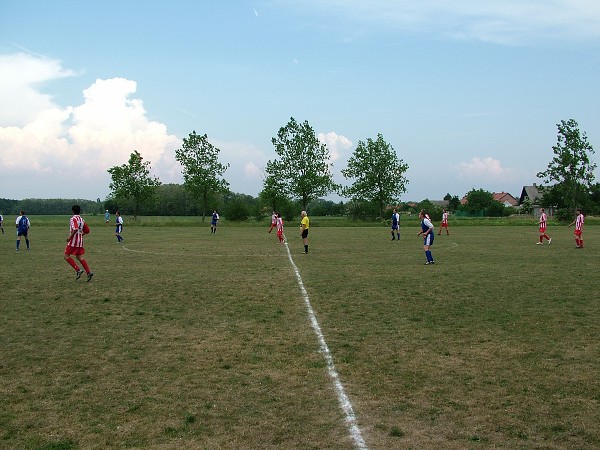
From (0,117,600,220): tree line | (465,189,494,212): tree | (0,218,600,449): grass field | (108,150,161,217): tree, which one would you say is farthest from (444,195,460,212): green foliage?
(0,218,600,449): grass field

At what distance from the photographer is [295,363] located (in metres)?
7.40

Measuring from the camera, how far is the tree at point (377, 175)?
83125mm

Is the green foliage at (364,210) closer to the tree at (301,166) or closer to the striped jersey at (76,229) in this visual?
the tree at (301,166)

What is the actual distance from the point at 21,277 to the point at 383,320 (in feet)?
37.5

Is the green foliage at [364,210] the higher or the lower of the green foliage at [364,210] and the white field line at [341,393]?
the higher

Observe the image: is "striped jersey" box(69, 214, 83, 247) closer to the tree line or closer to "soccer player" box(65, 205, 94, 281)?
"soccer player" box(65, 205, 94, 281)

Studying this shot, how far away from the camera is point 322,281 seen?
15312 millimetres

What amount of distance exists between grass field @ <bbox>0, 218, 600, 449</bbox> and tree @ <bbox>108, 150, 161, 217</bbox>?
68.1 m

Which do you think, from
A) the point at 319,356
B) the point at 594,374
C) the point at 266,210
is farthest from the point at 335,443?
the point at 266,210

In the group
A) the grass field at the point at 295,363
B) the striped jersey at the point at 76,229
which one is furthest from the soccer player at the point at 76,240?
the grass field at the point at 295,363

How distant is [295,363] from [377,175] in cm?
7769

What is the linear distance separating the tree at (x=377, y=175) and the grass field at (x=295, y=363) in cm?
6821

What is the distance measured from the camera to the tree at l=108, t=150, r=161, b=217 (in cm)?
8066

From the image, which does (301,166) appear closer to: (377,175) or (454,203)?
(377,175)
